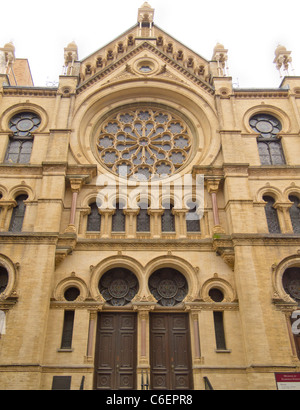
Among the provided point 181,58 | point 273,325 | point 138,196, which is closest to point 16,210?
point 138,196

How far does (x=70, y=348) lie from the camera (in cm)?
1472

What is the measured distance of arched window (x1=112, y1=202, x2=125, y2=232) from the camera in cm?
1781

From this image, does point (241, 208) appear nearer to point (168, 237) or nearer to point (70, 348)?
point (168, 237)

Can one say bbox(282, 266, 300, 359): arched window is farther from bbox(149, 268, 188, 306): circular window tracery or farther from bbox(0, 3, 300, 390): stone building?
bbox(149, 268, 188, 306): circular window tracery

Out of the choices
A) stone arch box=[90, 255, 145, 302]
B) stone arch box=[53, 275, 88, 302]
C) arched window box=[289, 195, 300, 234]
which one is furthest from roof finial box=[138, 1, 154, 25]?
stone arch box=[53, 275, 88, 302]

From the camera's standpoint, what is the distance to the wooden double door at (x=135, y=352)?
14578mm

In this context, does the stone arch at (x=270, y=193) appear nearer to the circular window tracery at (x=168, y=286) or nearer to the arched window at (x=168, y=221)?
the arched window at (x=168, y=221)

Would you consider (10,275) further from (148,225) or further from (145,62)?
(145,62)

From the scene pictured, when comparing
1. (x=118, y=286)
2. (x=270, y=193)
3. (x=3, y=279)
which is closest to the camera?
(x=3, y=279)

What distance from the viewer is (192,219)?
1809 centimetres

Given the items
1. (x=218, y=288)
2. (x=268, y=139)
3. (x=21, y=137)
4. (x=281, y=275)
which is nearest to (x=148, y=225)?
(x=218, y=288)

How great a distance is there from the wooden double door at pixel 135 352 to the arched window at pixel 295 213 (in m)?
6.89

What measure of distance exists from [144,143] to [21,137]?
6.81 m
